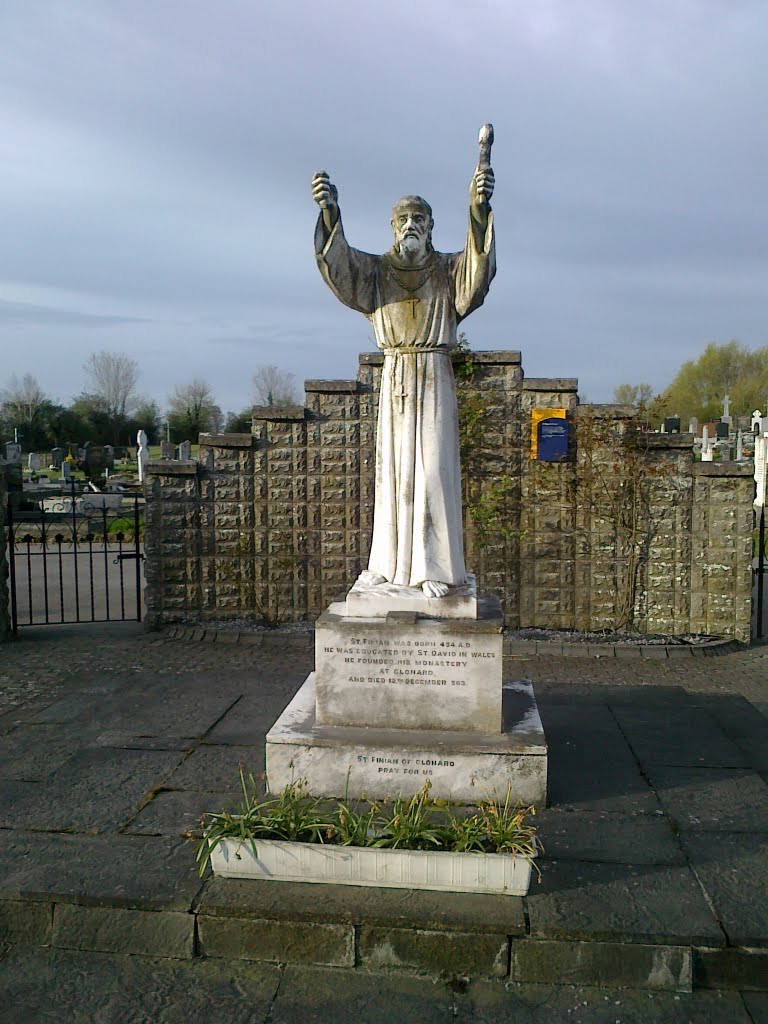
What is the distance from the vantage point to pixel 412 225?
4.92 m

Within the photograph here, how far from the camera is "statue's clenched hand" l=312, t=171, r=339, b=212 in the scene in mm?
4859

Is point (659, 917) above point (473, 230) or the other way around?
the other way around

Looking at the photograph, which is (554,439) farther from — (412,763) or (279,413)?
(412,763)

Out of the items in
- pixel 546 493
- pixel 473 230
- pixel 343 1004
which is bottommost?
pixel 343 1004

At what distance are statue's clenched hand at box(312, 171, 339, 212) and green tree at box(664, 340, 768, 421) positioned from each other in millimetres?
55314

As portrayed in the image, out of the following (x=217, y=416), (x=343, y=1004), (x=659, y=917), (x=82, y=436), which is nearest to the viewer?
(x=343, y=1004)

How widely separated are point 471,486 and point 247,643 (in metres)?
3.42

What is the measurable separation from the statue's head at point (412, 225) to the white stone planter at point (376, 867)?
3.52 meters

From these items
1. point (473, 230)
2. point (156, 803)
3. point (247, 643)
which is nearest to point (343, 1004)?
point (156, 803)

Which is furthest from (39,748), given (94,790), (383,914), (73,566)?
(73,566)

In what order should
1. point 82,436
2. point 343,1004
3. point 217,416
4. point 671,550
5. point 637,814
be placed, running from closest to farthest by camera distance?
point 343,1004 → point 637,814 → point 671,550 → point 82,436 → point 217,416

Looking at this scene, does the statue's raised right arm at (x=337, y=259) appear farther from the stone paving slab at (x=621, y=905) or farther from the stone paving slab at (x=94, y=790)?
the stone paving slab at (x=621, y=905)

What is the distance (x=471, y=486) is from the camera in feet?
32.2

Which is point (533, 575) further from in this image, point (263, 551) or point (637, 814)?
point (637, 814)
